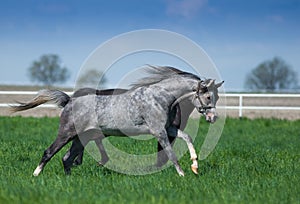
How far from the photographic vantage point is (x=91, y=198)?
19.5ft

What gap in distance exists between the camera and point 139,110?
28.2 ft

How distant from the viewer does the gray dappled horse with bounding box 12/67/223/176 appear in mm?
8578

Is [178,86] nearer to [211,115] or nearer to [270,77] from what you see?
[211,115]

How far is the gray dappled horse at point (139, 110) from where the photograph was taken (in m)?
8.58

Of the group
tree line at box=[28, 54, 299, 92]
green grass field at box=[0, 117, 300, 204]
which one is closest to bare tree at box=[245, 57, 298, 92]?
tree line at box=[28, 54, 299, 92]

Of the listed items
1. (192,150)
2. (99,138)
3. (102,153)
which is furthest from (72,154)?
(192,150)

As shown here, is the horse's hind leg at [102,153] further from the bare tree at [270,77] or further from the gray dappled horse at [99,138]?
the bare tree at [270,77]

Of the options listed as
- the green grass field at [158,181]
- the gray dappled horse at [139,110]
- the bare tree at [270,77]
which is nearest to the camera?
the green grass field at [158,181]

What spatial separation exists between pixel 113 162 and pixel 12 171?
1930 mm

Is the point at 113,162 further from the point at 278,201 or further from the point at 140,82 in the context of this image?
the point at 278,201

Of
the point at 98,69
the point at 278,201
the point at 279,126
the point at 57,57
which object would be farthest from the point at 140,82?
the point at 57,57

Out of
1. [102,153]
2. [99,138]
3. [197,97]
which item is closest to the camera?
[197,97]

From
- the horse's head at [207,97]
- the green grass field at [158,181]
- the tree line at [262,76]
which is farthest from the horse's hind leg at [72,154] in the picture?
the tree line at [262,76]

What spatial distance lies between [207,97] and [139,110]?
45.4 inches
